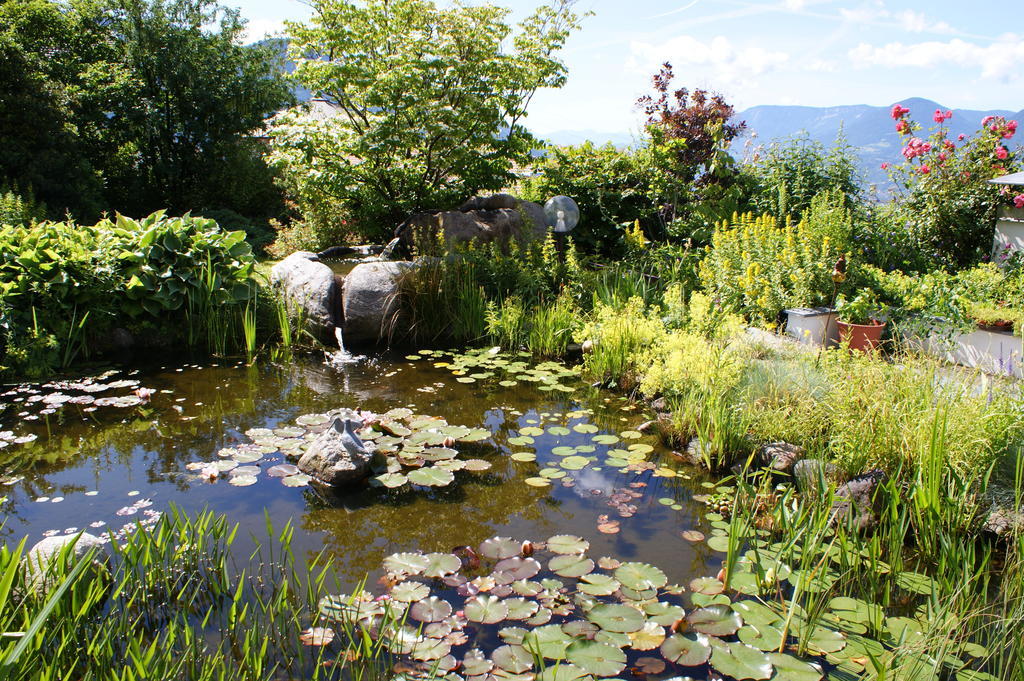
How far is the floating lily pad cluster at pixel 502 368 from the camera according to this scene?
6234mm

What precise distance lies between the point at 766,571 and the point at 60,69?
46.6ft

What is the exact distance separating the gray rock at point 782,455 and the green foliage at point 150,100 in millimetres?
11405

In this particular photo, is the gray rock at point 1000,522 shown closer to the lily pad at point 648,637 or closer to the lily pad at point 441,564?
the lily pad at point 648,637

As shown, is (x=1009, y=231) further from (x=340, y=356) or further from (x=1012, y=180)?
(x=340, y=356)

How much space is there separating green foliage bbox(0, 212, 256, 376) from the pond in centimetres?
48

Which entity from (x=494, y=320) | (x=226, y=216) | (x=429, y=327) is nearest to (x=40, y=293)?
(x=429, y=327)

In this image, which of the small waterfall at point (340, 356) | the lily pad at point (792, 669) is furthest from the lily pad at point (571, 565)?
the small waterfall at point (340, 356)

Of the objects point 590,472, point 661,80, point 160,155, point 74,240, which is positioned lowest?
point 590,472

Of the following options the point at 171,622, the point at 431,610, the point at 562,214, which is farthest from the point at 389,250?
the point at 171,622

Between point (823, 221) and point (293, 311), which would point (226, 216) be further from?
point (823, 221)

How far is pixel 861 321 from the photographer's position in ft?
20.0

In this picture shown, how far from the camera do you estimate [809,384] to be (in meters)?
4.58

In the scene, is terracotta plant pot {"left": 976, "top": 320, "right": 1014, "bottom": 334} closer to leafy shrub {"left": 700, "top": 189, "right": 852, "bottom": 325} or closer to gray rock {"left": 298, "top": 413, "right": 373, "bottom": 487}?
leafy shrub {"left": 700, "top": 189, "right": 852, "bottom": 325}

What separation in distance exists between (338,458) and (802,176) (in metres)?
7.45
